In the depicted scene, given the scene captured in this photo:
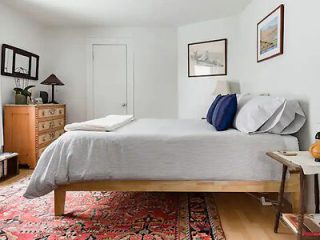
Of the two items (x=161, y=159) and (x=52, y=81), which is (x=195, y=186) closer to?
(x=161, y=159)

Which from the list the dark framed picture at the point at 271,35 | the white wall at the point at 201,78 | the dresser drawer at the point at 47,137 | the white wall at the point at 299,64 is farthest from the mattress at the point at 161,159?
the white wall at the point at 201,78

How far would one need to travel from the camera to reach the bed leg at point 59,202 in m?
2.37

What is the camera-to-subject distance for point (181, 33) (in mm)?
5336

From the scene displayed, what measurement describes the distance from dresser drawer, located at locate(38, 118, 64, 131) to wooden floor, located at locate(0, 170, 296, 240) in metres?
2.72

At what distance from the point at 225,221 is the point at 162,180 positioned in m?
0.60

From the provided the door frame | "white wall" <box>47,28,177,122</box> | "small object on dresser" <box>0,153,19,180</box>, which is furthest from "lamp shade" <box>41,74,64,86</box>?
"small object on dresser" <box>0,153,19,180</box>

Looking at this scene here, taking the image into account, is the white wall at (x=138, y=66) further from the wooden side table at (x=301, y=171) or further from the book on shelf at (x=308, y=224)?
the book on shelf at (x=308, y=224)

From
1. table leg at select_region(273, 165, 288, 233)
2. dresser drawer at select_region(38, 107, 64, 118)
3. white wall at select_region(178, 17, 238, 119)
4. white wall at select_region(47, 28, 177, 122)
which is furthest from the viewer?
white wall at select_region(47, 28, 177, 122)

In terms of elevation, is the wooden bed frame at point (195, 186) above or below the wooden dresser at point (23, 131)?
below

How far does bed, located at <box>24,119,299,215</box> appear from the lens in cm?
226

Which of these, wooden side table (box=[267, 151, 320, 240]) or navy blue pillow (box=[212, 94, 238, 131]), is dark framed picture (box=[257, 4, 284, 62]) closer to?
navy blue pillow (box=[212, 94, 238, 131])

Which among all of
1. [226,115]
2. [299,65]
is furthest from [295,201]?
[299,65]

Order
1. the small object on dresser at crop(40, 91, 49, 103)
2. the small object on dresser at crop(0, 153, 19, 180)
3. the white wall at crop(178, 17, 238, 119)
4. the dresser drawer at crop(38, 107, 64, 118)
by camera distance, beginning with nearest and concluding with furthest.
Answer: the small object on dresser at crop(0, 153, 19, 180) → the dresser drawer at crop(38, 107, 64, 118) → the white wall at crop(178, 17, 238, 119) → the small object on dresser at crop(40, 91, 49, 103)

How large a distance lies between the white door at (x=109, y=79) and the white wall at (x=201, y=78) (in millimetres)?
1033
